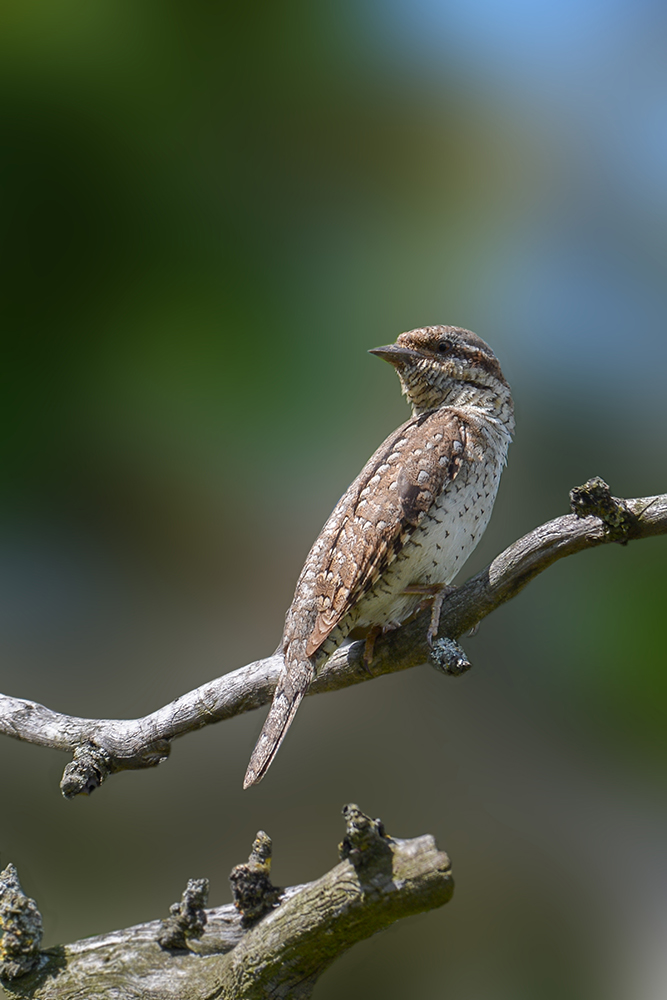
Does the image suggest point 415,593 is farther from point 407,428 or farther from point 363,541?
point 407,428

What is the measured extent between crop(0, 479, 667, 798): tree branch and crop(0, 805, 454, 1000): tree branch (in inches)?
10.6

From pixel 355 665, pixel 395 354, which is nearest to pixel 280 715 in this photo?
pixel 355 665

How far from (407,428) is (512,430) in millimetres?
229

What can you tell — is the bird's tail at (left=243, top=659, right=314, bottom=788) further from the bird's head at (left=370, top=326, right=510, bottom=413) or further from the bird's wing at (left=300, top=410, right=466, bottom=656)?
the bird's head at (left=370, top=326, right=510, bottom=413)

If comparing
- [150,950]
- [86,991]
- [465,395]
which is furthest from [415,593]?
[86,991]

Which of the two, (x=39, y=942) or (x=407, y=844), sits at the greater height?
(x=39, y=942)

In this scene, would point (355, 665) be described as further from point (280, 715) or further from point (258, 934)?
point (258, 934)

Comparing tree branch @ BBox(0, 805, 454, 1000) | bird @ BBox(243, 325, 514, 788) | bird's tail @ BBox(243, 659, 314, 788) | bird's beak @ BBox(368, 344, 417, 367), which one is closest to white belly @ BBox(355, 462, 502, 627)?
bird @ BBox(243, 325, 514, 788)

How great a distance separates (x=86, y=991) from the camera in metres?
1.16

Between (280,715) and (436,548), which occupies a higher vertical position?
(436,548)

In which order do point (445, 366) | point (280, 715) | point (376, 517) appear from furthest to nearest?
1. point (445, 366)
2. point (376, 517)
3. point (280, 715)

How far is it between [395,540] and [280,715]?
13.3 inches

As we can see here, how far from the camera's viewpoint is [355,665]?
1374mm

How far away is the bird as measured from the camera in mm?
1223
